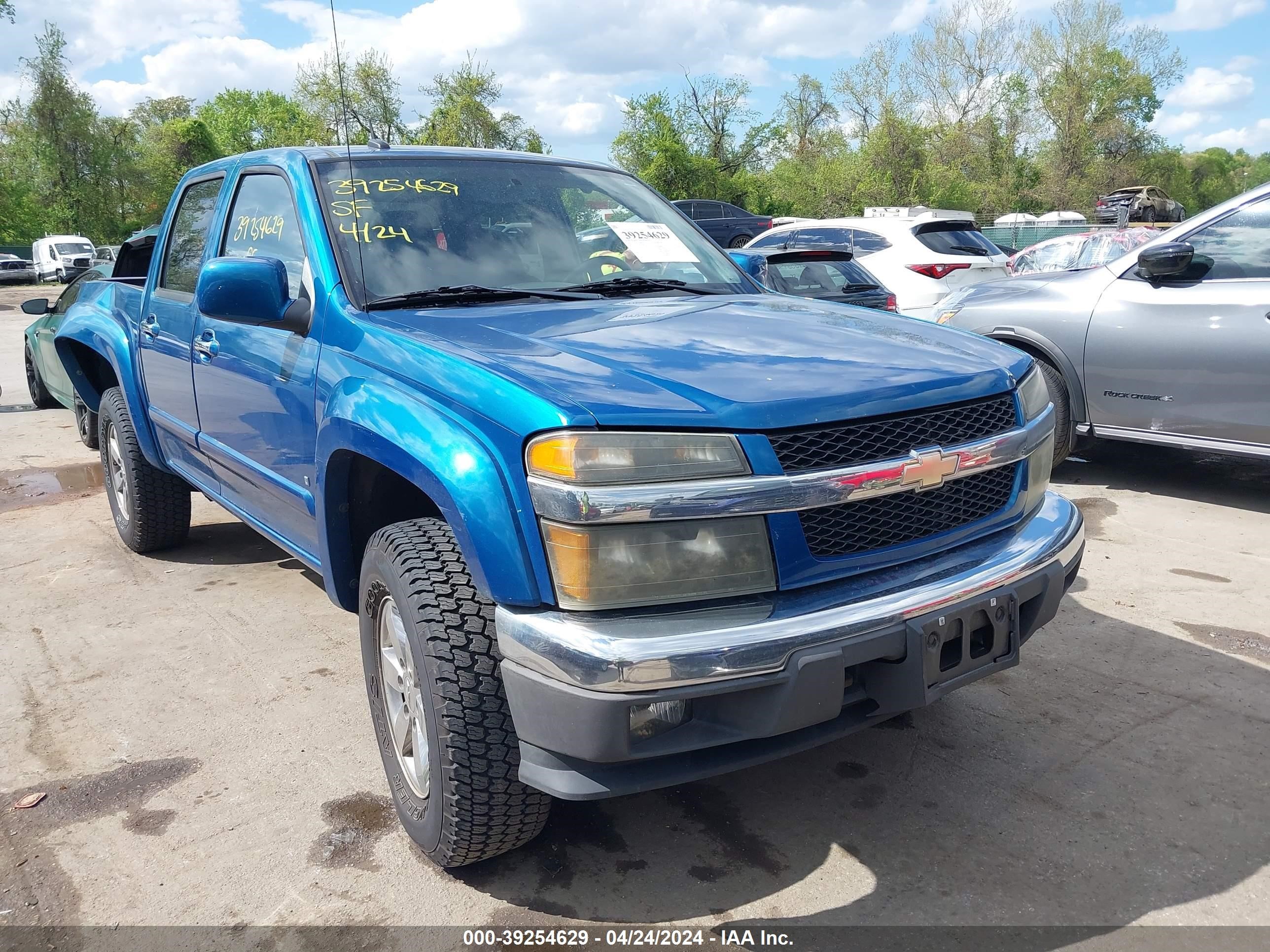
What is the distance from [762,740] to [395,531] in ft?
3.37

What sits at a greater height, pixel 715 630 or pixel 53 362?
pixel 715 630

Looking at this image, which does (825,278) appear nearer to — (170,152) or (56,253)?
(56,253)

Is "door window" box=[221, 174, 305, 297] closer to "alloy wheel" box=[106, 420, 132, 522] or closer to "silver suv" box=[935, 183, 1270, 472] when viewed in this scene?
"alloy wheel" box=[106, 420, 132, 522]

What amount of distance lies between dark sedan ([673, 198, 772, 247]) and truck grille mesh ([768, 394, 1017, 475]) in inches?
832

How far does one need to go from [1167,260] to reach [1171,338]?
1.34ft

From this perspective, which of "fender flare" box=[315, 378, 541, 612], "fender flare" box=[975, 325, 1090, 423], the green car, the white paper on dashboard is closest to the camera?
"fender flare" box=[315, 378, 541, 612]

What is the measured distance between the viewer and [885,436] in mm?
2283

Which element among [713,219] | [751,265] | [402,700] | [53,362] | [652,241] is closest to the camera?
[402,700]

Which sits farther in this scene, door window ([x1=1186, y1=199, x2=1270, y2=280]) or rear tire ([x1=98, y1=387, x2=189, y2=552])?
door window ([x1=1186, y1=199, x2=1270, y2=280])

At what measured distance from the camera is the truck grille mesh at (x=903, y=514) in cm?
221

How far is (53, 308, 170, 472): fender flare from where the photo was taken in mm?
4625

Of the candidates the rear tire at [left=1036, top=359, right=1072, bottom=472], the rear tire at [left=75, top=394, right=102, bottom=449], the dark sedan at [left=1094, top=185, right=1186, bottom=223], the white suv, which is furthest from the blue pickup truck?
the dark sedan at [left=1094, top=185, right=1186, bottom=223]

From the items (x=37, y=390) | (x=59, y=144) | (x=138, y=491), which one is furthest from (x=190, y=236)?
(x=59, y=144)

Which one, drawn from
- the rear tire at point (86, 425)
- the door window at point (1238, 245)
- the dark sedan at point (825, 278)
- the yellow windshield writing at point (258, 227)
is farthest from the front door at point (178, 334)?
the door window at point (1238, 245)
